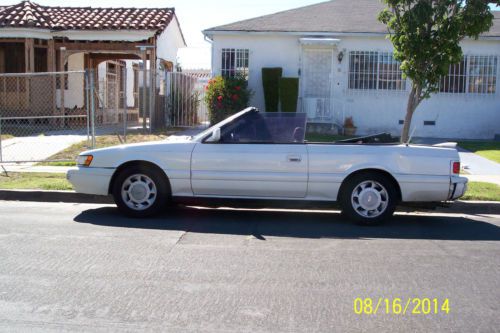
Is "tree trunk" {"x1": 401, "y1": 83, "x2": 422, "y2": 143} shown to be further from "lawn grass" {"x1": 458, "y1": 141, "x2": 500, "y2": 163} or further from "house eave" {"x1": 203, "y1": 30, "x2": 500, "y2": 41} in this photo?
"house eave" {"x1": 203, "y1": 30, "x2": 500, "y2": 41}

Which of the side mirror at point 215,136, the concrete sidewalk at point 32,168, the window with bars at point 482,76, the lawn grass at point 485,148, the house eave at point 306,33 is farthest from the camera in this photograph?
the window with bars at point 482,76

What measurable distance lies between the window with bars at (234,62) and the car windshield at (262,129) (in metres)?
11.2

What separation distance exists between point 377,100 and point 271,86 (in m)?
3.47

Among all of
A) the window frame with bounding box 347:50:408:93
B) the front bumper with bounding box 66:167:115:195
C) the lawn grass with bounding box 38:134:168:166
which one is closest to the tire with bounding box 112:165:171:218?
the front bumper with bounding box 66:167:115:195

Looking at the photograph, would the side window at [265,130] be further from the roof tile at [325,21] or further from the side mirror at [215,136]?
the roof tile at [325,21]

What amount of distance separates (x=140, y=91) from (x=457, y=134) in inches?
433

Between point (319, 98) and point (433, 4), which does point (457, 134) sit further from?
point (433, 4)

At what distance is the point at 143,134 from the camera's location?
16.5m

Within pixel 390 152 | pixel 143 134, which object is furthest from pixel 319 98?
pixel 390 152

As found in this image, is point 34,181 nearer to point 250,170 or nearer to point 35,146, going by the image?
point 35,146

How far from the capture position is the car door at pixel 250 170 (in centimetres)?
770

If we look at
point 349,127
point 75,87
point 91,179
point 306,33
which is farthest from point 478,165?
point 75,87
